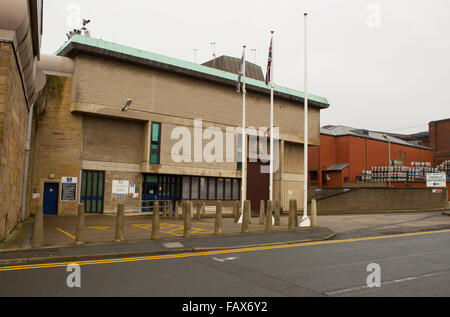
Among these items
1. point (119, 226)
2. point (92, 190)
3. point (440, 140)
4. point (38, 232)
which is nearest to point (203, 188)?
point (92, 190)

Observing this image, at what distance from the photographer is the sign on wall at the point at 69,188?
75.2 ft

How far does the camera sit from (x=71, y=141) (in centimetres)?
2341

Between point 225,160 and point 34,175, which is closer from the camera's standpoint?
point 34,175

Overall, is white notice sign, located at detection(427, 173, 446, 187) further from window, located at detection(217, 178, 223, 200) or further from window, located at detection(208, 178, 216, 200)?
window, located at detection(208, 178, 216, 200)

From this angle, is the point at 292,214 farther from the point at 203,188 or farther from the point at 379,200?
the point at 379,200

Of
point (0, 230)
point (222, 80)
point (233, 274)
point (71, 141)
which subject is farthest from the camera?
point (222, 80)

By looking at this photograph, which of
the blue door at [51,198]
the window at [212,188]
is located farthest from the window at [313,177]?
the blue door at [51,198]

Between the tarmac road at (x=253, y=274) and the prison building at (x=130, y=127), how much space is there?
13789 mm

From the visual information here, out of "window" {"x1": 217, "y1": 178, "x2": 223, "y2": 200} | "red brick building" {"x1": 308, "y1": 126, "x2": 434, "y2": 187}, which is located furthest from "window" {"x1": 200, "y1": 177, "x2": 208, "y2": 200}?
"red brick building" {"x1": 308, "y1": 126, "x2": 434, "y2": 187}

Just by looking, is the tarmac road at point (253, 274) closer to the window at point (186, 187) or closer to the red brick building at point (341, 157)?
the window at point (186, 187)
